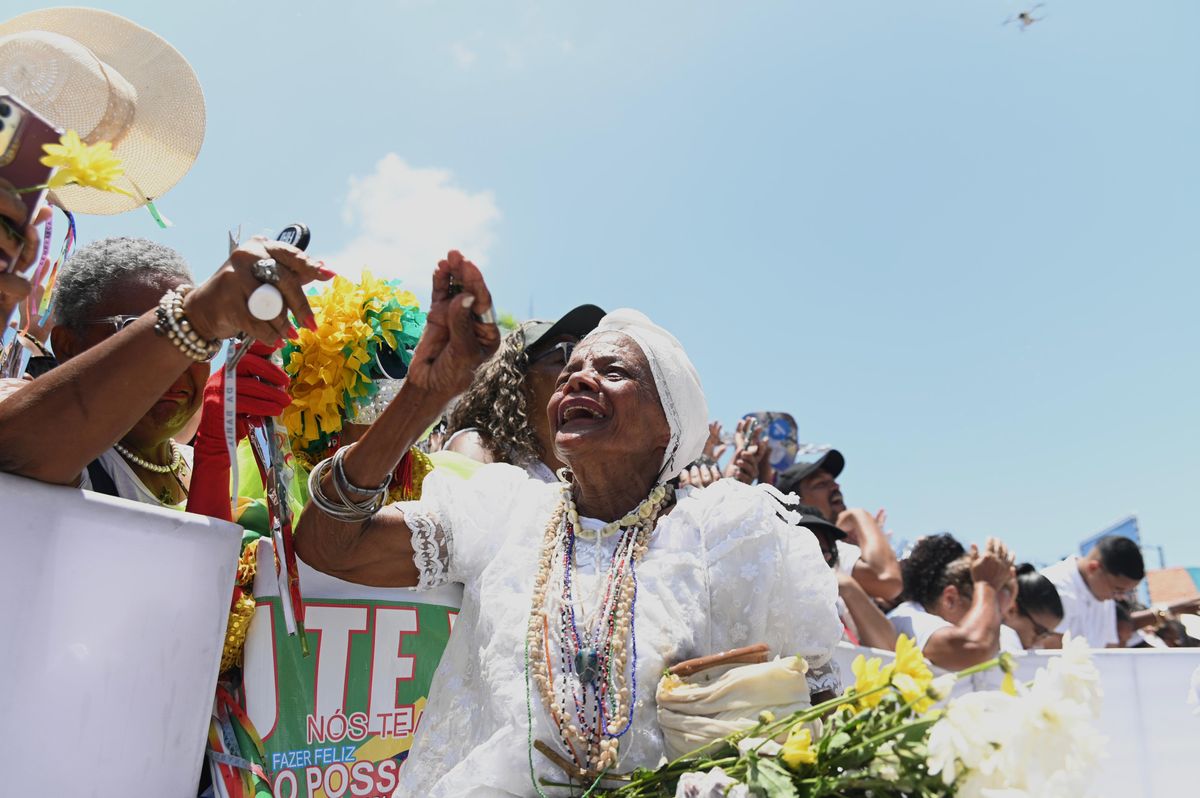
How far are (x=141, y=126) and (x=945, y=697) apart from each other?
328 cm

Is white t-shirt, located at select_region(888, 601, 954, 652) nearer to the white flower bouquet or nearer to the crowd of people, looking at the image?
the crowd of people

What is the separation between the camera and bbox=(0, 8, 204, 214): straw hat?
3029 mm

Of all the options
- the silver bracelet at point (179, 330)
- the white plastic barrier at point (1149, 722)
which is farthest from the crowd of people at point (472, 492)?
the white plastic barrier at point (1149, 722)

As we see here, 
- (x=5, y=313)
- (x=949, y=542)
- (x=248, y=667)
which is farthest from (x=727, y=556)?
(x=949, y=542)

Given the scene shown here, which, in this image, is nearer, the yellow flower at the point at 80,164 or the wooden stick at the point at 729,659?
the yellow flower at the point at 80,164

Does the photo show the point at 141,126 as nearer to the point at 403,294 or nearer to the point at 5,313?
the point at 403,294

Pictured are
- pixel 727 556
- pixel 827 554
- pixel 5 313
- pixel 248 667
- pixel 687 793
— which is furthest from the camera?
pixel 827 554

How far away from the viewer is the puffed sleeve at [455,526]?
2.46 metres

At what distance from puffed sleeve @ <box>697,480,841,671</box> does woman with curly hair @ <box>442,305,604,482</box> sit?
1.40 metres

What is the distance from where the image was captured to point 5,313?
1915mm

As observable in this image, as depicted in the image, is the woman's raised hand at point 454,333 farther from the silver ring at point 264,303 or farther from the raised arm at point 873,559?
the raised arm at point 873,559

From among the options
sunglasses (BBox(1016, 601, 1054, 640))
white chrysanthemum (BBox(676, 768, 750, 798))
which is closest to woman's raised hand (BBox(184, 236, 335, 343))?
white chrysanthemum (BBox(676, 768, 750, 798))

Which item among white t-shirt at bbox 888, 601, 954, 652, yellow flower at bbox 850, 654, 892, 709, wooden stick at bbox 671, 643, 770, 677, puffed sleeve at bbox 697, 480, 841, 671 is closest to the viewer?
yellow flower at bbox 850, 654, 892, 709

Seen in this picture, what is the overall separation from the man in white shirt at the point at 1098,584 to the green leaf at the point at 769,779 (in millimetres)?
7002
